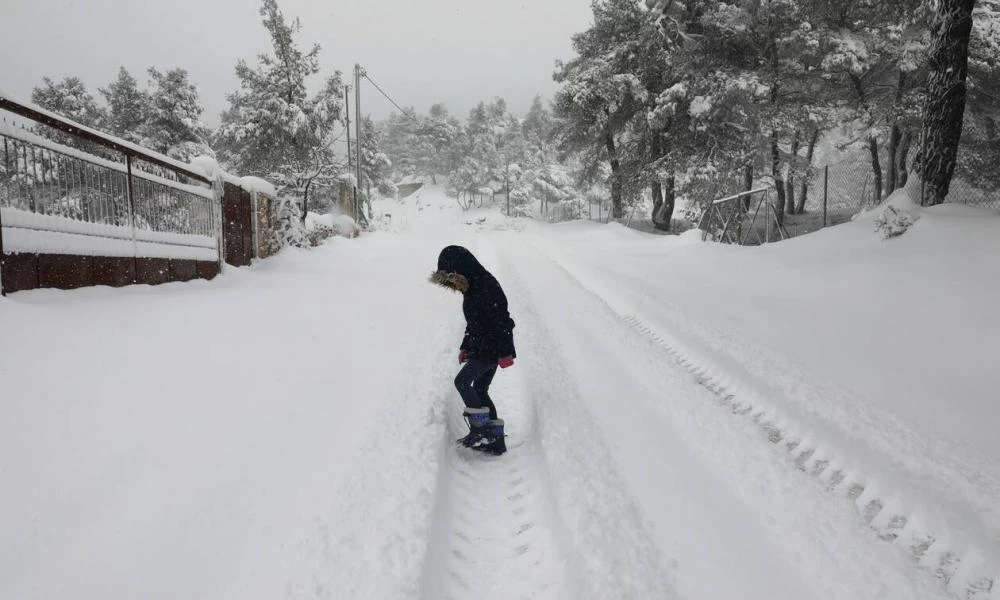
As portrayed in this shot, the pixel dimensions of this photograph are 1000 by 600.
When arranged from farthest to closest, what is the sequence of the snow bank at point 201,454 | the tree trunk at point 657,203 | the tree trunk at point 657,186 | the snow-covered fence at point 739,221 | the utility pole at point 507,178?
the utility pole at point 507,178
the tree trunk at point 657,203
the tree trunk at point 657,186
the snow-covered fence at point 739,221
the snow bank at point 201,454

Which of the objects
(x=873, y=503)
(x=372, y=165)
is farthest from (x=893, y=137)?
(x=372, y=165)

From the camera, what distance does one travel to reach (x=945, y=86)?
7.44 meters

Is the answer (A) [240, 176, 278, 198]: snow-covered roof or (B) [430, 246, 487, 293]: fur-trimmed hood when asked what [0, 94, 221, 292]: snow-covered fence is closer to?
(A) [240, 176, 278, 198]: snow-covered roof

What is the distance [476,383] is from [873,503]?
264cm

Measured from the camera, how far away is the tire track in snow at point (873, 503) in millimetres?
2221

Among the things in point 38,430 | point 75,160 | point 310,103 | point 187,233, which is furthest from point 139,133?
point 38,430

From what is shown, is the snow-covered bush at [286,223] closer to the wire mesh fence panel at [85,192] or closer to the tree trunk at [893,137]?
the wire mesh fence panel at [85,192]

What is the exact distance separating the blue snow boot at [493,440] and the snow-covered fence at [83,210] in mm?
4043

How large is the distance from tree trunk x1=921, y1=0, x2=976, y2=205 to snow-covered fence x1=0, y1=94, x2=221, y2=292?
1172cm

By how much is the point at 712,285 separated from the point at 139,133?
27487mm

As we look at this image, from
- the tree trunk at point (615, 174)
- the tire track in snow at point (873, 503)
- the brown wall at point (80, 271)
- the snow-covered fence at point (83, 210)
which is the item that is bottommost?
the tire track in snow at point (873, 503)

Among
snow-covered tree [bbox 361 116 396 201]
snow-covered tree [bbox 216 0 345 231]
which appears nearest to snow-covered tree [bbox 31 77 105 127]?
snow-covered tree [bbox 216 0 345 231]

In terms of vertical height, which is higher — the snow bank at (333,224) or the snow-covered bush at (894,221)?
the snow bank at (333,224)

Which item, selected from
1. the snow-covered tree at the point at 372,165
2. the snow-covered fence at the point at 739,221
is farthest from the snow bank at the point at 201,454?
the snow-covered tree at the point at 372,165
